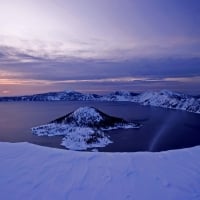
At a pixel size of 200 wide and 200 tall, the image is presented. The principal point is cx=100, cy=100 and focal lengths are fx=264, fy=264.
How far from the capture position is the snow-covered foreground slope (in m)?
7.29

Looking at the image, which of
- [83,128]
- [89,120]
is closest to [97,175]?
[83,128]

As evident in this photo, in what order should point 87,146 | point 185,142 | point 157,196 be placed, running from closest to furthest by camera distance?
1. point 157,196
2. point 87,146
3. point 185,142

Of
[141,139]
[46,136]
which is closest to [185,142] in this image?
[141,139]

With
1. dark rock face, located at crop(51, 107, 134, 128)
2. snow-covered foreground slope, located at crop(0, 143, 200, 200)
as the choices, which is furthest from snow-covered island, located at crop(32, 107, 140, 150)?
snow-covered foreground slope, located at crop(0, 143, 200, 200)

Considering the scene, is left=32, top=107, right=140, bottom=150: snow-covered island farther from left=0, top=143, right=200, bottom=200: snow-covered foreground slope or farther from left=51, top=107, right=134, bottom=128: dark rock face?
left=0, top=143, right=200, bottom=200: snow-covered foreground slope

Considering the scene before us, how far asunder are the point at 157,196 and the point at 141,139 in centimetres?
7952

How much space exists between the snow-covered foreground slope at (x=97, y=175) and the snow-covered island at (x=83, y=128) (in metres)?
62.0

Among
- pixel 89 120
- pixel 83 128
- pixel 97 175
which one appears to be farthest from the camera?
pixel 89 120

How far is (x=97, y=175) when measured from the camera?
859cm

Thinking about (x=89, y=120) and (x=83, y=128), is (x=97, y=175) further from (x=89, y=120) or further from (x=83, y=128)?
(x=89, y=120)

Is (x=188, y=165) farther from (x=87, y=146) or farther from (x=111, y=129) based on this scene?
(x=111, y=129)

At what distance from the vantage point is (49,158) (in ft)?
33.8

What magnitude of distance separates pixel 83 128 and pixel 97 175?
275 feet

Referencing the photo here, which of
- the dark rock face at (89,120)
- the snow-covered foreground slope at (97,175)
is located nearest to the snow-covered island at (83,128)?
the dark rock face at (89,120)
